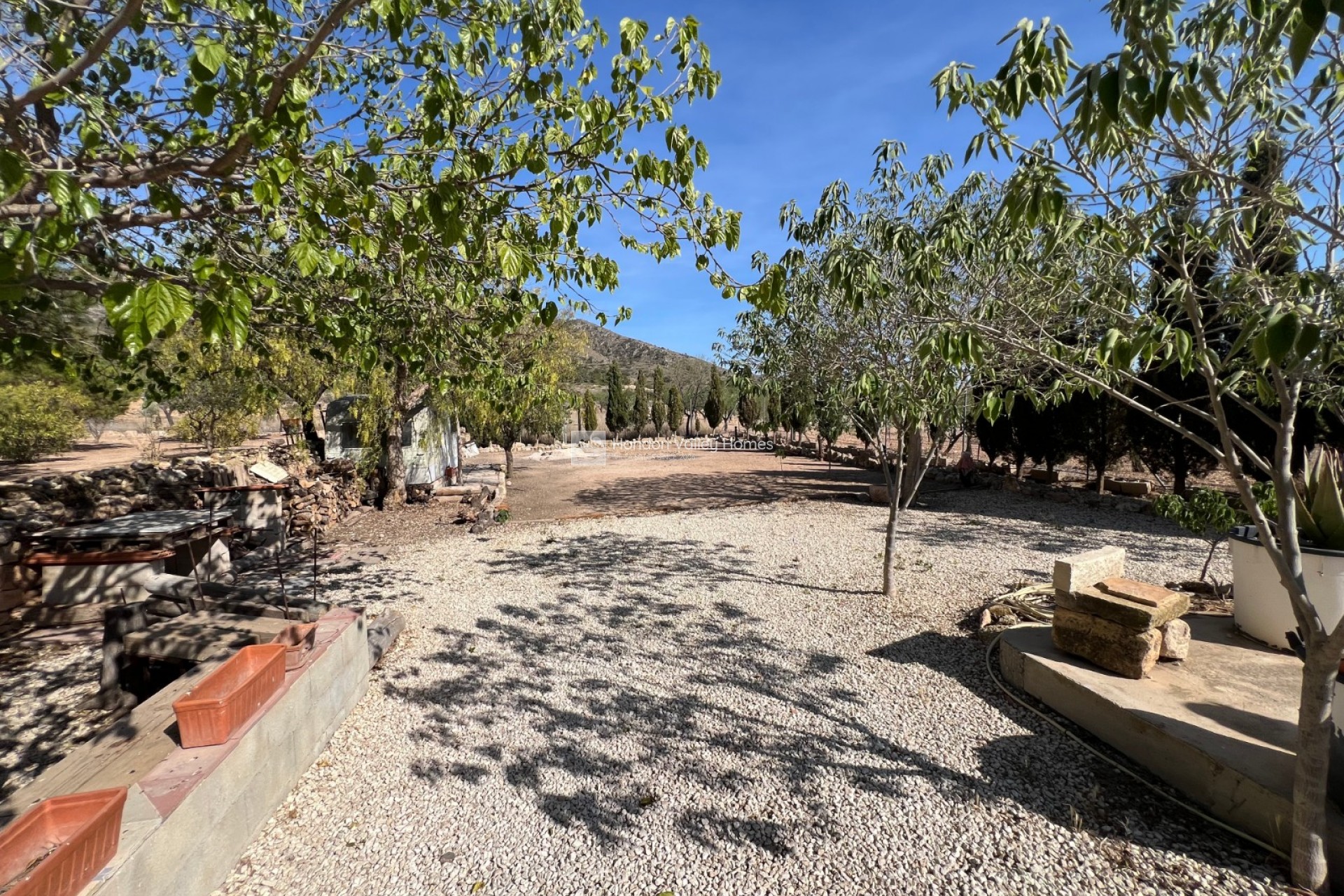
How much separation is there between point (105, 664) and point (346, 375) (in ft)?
20.6

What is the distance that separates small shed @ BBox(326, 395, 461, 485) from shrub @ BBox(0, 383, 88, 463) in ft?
28.8

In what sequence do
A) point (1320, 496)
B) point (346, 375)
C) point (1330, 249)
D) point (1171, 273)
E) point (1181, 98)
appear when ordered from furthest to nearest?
1. point (346, 375)
2. point (1171, 273)
3. point (1320, 496)
4. point (1330, 249)
5. point (1181, 98)

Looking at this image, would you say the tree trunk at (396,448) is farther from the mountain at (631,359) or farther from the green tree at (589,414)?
the mountain at (631,359)

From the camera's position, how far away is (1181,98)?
1787mm

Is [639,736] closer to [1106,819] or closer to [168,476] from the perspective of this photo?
[1106,819]

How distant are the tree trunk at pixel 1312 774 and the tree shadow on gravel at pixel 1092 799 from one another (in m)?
0.13

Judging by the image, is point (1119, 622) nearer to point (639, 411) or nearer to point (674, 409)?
point (639, 411)

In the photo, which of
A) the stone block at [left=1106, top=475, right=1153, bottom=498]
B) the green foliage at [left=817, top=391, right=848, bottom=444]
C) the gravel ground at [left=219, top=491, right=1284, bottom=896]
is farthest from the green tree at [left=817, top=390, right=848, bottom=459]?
the stone block at [left=1106, top=475, right=1153, bottom=498]

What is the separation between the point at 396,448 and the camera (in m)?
11.3

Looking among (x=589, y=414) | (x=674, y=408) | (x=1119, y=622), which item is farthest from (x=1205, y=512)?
(x=674, y=408)

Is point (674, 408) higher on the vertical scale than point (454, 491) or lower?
higher

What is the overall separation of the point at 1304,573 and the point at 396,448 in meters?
12.7

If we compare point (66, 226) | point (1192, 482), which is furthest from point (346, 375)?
point (1192, 482)

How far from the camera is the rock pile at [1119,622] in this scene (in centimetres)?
371
